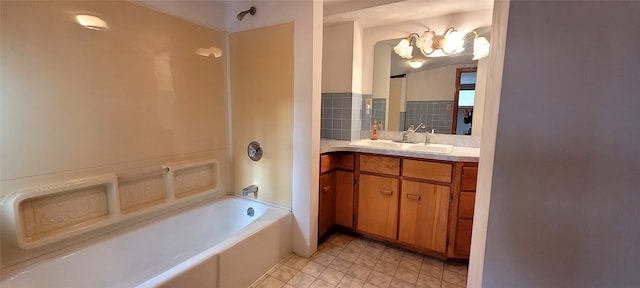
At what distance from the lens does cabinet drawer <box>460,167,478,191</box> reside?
1.75 meters

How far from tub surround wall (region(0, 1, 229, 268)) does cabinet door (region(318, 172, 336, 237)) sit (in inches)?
40.8

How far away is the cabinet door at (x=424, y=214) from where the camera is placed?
186 cm

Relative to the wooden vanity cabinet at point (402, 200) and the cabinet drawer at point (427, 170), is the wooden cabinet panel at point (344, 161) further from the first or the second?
the cabinet drawer at point (427, 170)

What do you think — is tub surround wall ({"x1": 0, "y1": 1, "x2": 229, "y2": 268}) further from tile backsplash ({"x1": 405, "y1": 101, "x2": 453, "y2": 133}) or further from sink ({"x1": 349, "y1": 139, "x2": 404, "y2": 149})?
tile backsplash ({"x1": 405, "y1": 101, "x2": 453, "y2": 133})

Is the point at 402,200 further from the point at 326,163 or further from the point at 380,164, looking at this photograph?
the point at 326,163

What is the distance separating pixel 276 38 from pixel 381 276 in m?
1.91

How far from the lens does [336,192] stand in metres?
2.29

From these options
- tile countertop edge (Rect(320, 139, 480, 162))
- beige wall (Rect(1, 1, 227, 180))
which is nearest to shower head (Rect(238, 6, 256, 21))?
beige wall (Rect(1, 1, 227, 180))

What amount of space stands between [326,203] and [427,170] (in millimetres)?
868

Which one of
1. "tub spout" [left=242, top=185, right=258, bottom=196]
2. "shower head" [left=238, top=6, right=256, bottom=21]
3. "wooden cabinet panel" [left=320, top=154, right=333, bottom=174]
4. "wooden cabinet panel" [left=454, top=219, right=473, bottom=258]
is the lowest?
"wooden cabinet panel" [left=454, top=219, right=473, bottom=258]

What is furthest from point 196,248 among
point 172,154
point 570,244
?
point 570,244

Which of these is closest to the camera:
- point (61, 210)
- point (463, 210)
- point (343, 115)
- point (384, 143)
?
point (61, 210)

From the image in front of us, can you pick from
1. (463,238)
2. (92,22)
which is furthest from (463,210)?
(92,22)

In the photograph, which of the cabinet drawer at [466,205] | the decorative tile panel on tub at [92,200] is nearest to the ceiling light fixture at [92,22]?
the decorative tile panel on tub at [92,200]
